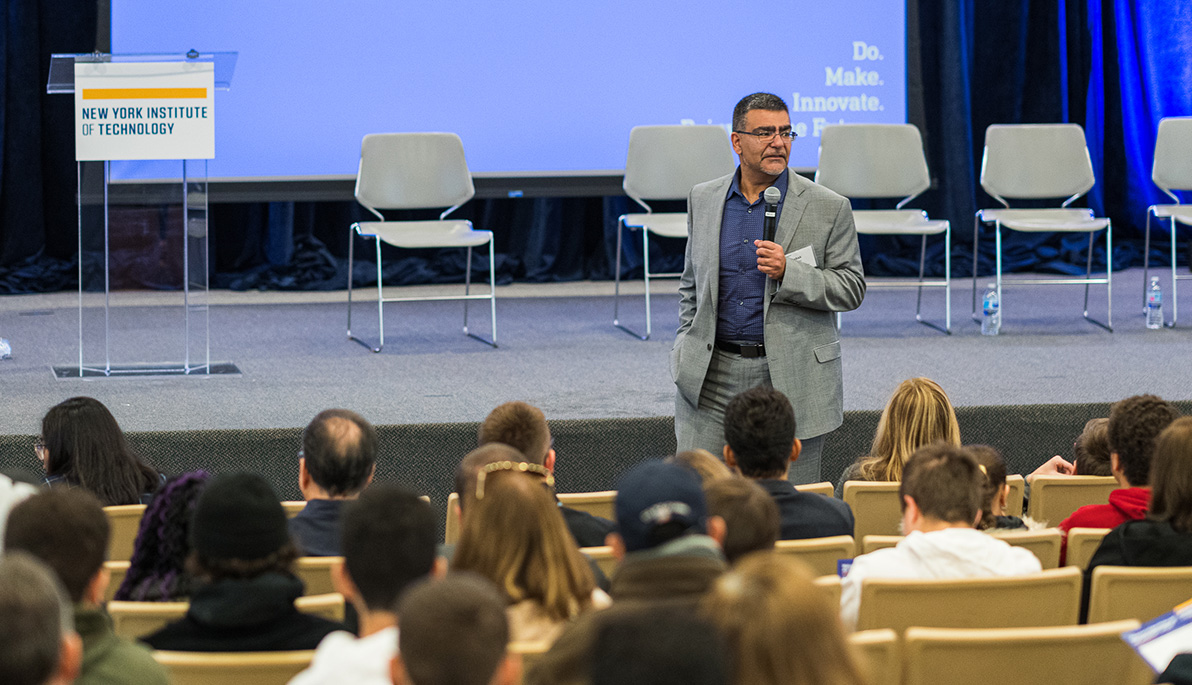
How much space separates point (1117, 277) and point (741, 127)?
6027 millimetres

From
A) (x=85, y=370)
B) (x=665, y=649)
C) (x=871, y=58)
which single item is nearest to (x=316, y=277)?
(x=85, y=370)

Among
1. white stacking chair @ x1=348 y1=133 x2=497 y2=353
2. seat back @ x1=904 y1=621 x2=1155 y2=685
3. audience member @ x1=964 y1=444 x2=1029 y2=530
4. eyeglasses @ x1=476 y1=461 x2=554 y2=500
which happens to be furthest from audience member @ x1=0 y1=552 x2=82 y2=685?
white stacking chair @ x1=348 y1=133 x2=497 y2=353

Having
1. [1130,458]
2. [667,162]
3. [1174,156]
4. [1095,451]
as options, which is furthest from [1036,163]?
[1130,458]

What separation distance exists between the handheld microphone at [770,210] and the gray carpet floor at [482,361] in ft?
3.83

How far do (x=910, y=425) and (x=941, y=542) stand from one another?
1054mm

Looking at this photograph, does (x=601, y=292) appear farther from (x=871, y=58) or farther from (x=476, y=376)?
(x=476, y=376)

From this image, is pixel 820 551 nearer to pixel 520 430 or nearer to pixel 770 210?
pixel 520 430

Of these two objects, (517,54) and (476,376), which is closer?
(476,376)

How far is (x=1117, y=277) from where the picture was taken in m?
8.70

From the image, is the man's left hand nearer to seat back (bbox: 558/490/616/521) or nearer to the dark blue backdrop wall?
seat back (bbox: 558/490/616/521)

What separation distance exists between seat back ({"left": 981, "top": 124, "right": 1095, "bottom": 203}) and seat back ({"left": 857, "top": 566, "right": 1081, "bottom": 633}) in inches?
194

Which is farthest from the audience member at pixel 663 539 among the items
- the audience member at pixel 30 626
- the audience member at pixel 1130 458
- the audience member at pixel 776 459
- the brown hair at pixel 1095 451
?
the brown hair at pixel 1095 451

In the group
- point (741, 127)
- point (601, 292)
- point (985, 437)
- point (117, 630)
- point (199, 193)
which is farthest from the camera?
point (601, 292)

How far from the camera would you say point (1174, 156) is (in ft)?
23.0
